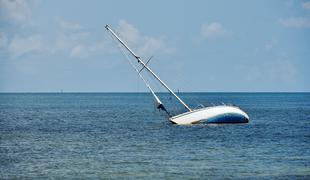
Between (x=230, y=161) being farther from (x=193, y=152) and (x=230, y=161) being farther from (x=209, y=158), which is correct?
(x=193, y=152)

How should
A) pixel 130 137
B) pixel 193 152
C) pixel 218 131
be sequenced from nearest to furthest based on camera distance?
1. pixel 193 152
2. pixel 130 137
3. pixel 218 131

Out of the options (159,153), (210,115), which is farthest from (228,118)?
(159,153)

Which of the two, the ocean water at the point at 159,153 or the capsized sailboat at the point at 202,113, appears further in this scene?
the capsized sailboat at the point at 202,113

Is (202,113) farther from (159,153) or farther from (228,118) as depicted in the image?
(159,153)

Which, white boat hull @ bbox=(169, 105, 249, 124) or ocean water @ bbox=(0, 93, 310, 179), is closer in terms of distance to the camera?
ocean water @ bbox=(0, 93, 310, 179)

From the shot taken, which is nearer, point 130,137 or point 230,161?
point 230,161

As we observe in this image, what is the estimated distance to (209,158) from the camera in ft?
216

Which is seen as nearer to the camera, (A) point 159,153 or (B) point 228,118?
(A) point 159,153

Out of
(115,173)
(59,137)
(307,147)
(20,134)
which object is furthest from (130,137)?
(115,173)

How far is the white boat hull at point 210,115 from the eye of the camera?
10056 cm

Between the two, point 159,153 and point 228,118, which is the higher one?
point 228,118

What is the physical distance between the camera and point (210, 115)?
10056cm

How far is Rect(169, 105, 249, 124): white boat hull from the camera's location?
330 ft

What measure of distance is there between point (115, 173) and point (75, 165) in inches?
243
